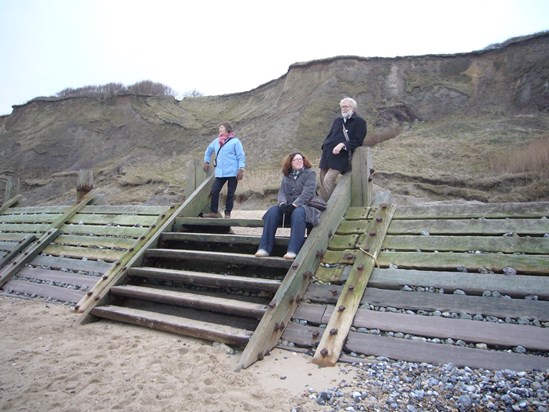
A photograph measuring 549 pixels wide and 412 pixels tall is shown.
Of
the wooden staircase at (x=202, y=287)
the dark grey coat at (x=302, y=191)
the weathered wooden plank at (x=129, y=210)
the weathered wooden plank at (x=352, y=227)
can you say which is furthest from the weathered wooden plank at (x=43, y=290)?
the weathered wooden plank at (x=352, y=227)

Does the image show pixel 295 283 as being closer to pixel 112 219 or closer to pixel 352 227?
pixel 352 227

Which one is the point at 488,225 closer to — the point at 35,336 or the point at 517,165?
the point at 35,336

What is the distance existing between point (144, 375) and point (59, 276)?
355 cm

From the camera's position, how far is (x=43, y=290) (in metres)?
5.59

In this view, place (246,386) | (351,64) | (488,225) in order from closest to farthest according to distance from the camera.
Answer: (246,386), (488,225), (351,64)

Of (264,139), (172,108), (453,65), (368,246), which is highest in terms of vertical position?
(453,65)

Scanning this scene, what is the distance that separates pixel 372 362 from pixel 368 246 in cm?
141

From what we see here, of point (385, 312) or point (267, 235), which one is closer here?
point (385, 312)

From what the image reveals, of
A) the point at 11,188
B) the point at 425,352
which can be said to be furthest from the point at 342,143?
the point at 11,188

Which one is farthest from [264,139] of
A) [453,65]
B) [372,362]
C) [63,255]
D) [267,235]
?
[372,362]

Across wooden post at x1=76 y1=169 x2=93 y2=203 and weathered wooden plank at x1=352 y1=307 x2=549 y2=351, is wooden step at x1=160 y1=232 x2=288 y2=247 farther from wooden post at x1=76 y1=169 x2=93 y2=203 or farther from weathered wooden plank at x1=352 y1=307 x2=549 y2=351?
wooden post at x1=76 y1=169 x2=93 y2=203

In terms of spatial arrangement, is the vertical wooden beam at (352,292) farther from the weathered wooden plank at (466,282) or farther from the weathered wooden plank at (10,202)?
the weathered wooden plank at (10,202)

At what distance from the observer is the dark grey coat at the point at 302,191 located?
4359 mm

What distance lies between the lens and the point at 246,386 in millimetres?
2756
